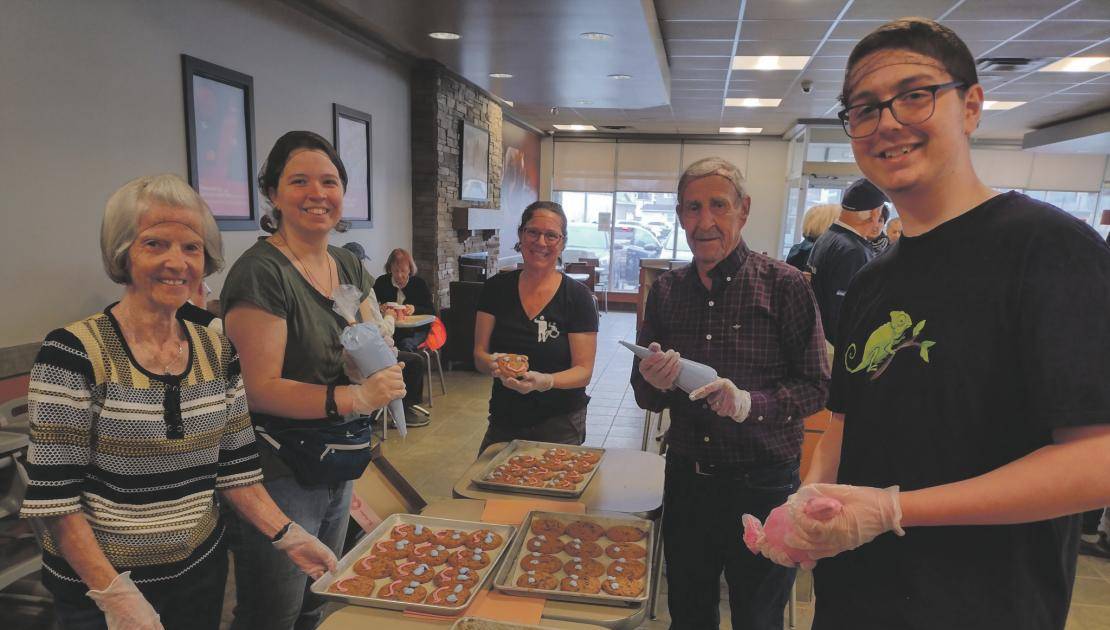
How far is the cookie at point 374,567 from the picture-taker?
4.75 ft

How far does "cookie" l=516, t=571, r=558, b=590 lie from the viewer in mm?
1397

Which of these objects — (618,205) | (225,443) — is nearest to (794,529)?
(225,443)

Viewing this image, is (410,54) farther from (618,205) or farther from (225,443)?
(618,205)

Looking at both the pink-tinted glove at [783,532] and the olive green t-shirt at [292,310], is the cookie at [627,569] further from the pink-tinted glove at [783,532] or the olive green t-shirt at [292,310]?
the olive green t-shirt at [292,310]

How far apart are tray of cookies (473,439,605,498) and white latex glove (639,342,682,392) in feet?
1.71

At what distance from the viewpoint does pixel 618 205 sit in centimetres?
1278

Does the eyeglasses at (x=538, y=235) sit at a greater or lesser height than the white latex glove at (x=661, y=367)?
greater

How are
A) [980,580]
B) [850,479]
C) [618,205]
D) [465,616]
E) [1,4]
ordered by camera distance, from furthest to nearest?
1. [618,205]
2. [1,4]
3. [465,616]
4. [850,479]
5. [980,580]

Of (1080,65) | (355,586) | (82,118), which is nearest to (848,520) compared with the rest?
(355,586)

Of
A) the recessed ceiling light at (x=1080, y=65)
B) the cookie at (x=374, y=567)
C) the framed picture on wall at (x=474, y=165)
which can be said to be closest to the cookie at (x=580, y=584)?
the cookie at (x=374, y=567)

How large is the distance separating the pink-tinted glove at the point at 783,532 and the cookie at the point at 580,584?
Answer: 42 centimetres

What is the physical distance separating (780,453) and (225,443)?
145cm

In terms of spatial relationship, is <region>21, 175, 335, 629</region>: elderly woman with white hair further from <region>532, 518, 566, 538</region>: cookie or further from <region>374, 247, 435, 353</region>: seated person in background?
<region>374, 247, 435, 353</region>: seated person in background

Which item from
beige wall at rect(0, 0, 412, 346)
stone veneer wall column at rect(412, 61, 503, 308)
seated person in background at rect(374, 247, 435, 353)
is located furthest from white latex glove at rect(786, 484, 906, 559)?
stone veneer wall column at rect(412, 61, 503, 308)
